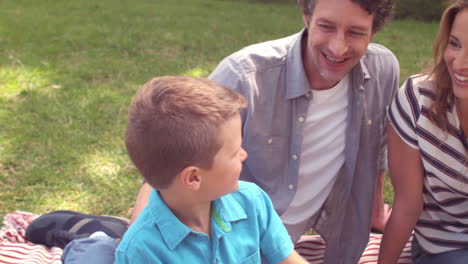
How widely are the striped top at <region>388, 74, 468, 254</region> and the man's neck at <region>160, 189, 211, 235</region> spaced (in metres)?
0.99

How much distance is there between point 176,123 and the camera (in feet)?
4.66

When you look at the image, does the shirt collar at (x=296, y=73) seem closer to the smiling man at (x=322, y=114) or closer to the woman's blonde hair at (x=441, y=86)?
the smiling man at (x=322, y=114)

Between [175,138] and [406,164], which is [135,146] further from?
[406,164]

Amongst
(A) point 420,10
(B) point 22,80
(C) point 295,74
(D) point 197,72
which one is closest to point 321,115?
(C) point 295,74

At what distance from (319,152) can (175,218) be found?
102cm

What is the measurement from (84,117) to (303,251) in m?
2.21

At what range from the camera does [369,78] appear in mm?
2338

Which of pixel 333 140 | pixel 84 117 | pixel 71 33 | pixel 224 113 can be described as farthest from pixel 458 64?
pixel 71 33

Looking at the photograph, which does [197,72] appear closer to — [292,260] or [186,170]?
[292,260]

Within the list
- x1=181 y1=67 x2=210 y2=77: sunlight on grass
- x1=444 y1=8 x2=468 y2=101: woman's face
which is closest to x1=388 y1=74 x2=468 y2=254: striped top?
x1=444 y1=8 x2=468 y2=101: woman's face

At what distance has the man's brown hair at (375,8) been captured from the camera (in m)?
1.99

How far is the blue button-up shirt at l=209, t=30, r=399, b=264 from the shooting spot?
2.20m

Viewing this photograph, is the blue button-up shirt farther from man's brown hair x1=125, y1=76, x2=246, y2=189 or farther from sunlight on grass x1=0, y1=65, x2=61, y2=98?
sunlight on grass x1=0, y1=65, x2=61, y2=98

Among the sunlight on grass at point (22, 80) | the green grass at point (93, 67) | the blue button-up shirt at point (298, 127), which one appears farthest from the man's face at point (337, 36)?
the sunlight on grass at point (22, 80)
